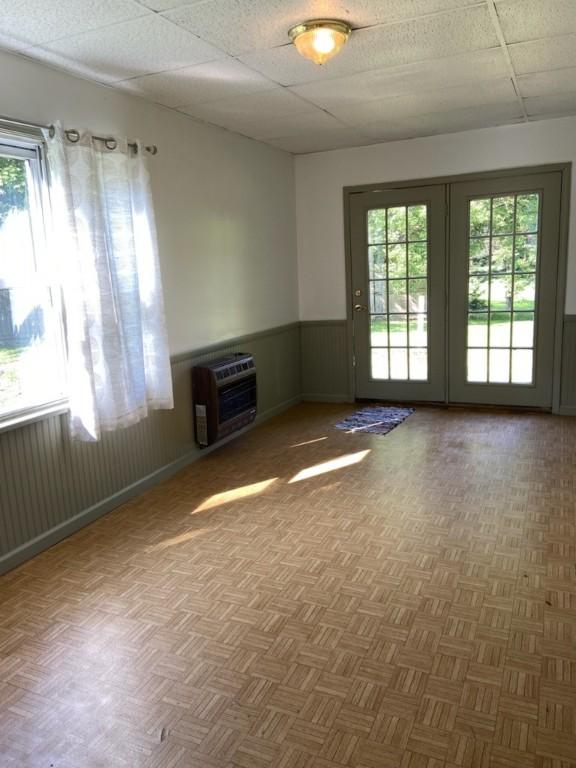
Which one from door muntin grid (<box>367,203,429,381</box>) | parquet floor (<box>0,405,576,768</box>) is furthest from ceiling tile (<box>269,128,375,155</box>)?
parquet floor (<box>0,405,576,768</box>)

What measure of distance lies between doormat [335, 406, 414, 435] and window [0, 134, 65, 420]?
2601mm

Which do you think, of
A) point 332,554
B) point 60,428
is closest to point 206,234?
point 60,428

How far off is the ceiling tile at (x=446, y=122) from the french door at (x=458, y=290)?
462mm

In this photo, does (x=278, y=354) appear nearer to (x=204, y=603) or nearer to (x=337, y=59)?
(x=337, y=59)

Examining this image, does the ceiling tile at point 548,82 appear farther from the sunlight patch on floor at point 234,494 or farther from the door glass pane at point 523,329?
the sunlight patch on floor at point 234,494

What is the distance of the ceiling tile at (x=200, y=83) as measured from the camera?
3.21 meters

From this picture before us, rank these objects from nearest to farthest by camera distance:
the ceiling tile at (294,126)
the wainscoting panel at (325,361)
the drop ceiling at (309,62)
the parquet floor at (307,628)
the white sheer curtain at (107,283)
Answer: the parquet floor at (307,628) → the drop ceiling at (309,62) → the white sheer curtain at (107,283) → the ceiling tile at (294,126) → the wainscoting panel at (325,361)

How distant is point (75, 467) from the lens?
3262 mm

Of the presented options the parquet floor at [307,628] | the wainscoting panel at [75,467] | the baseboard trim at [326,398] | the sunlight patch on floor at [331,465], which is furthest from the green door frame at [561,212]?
the sunlight patch on floor at [331,465]

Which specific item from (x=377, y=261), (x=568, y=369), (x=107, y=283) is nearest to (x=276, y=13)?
(x=107, y=283)

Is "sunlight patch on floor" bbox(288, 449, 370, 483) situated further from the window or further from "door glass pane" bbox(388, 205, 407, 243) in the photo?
"door glass pane" bbox(388, 205, 407, 243)

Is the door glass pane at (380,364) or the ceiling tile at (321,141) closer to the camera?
the ceiling tile at (321,141)

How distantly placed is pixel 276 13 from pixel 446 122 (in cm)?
261

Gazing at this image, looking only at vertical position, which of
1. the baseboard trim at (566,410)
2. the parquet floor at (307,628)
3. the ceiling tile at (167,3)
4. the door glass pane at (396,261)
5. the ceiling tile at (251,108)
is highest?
the ceiling tile at (251,108)
